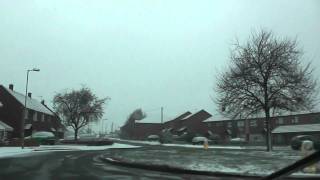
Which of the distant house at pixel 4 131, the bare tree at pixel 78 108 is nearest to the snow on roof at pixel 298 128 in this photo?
the bare tree at pixel 78 108

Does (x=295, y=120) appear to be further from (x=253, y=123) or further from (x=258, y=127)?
(x=253, y=123)

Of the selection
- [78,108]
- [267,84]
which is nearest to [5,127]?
[78,108]

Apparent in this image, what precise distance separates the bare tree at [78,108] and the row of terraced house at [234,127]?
24935 millimetres

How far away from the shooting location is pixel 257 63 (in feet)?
126

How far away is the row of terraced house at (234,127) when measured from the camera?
8494 cm

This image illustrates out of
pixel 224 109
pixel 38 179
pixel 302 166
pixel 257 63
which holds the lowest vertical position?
pixel 38 179

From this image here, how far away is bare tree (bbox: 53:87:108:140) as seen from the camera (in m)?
82.2

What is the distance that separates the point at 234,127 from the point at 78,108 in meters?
40.8

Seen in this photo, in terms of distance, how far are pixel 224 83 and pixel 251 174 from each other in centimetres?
2356

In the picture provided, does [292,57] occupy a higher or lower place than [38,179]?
higher

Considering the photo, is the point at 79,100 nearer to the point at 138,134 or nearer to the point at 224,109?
the point at 224,109

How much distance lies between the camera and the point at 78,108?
8256 cm

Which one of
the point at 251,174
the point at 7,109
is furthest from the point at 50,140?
the point at 251,174

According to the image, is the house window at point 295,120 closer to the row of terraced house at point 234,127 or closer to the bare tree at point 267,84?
the row of terraced house at point 234,127
